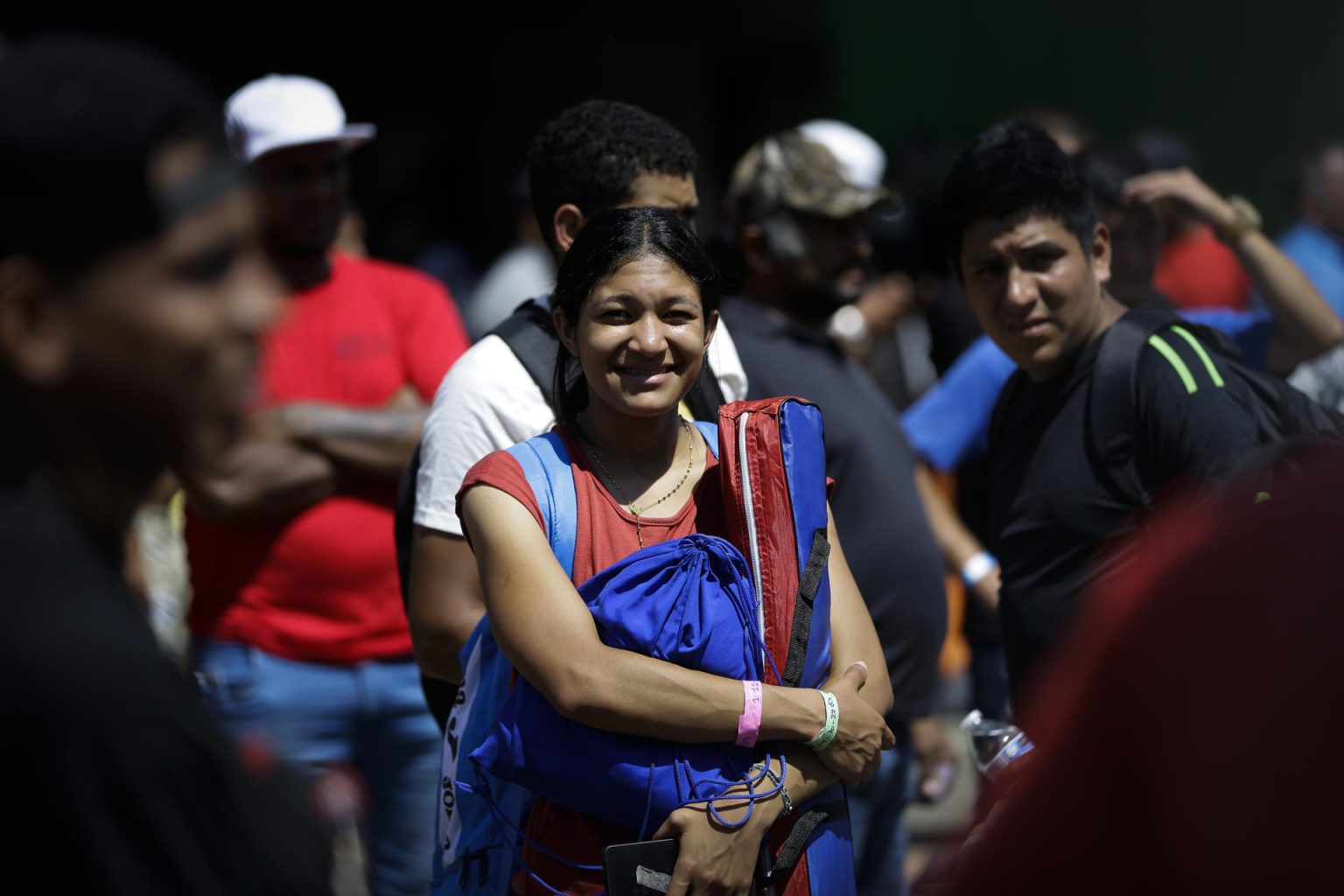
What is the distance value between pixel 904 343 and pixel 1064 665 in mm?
6332

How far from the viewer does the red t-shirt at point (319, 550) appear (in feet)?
12.0

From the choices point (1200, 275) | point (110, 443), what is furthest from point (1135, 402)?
point (1200, 275)

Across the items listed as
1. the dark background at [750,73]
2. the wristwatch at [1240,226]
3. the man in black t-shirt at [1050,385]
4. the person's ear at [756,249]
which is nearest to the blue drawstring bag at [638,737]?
the man in black t-shirt at [1050,385]

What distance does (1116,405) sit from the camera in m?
2.91

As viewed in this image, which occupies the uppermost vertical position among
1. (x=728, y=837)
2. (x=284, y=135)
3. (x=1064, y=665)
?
(x=284, y=135)

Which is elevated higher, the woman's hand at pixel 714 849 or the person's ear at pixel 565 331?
the person's ear at pixel 565 331

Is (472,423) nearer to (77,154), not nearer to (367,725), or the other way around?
(367,725)

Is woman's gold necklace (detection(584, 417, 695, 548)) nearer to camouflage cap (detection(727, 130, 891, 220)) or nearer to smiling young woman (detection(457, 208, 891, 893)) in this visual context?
smiling young woman (detection(457, 208, 891, 893))

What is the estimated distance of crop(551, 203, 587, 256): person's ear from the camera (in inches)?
122

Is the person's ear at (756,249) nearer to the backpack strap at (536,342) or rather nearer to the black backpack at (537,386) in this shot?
the black backpack at (537,386)

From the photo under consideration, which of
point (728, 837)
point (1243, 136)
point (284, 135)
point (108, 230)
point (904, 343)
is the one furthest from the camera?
point (1243, 136)

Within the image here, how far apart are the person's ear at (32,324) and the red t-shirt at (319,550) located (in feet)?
7.49

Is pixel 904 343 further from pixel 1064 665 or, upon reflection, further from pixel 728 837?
pixel 1064 665

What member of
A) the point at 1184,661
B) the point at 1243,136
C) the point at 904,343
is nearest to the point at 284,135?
the point at 1184,661
